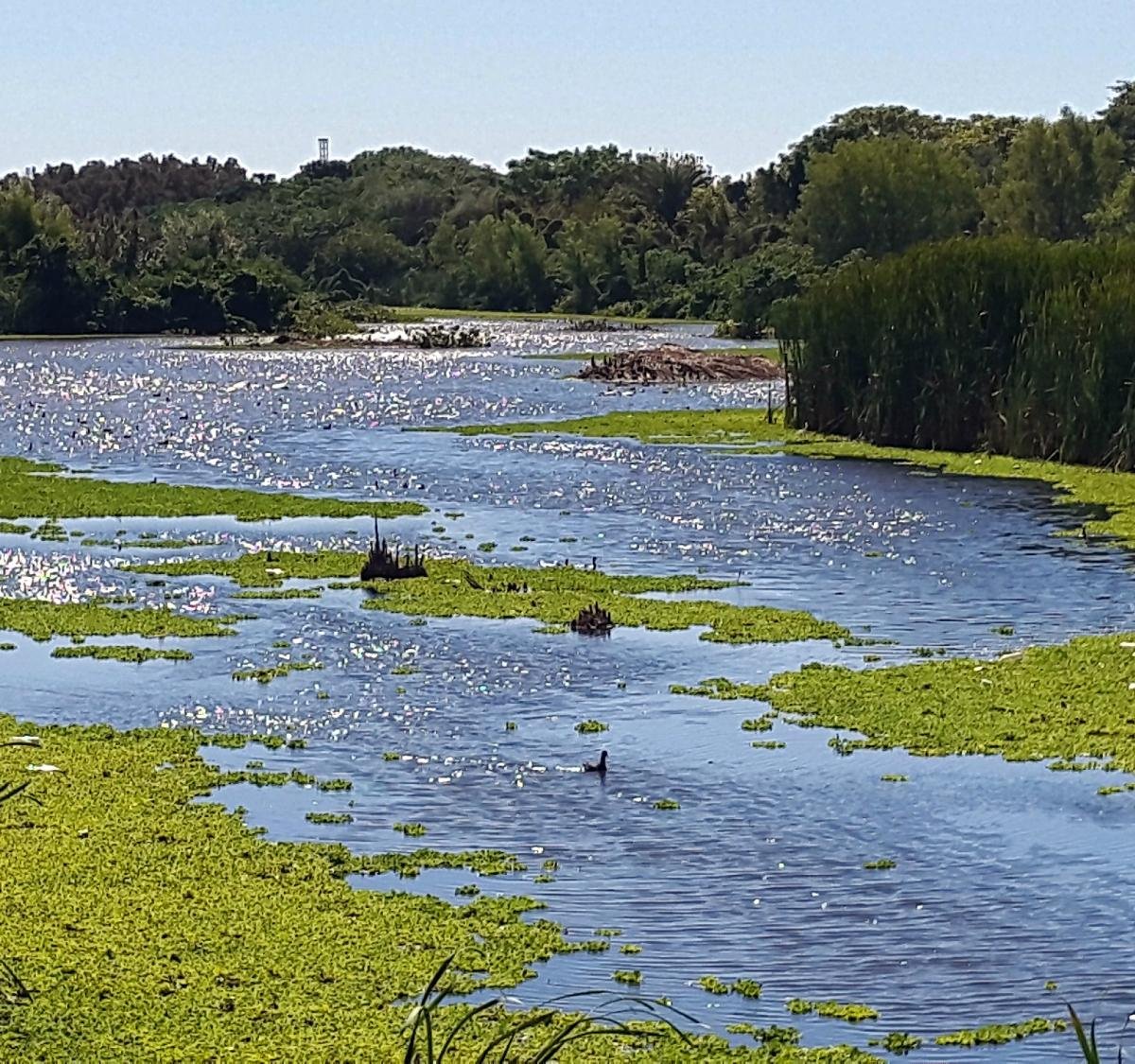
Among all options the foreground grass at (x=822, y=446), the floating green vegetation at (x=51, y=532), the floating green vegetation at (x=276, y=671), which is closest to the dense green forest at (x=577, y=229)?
the foreground grass at (x=822, y=446)

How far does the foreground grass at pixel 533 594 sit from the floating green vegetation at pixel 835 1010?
27.2ft

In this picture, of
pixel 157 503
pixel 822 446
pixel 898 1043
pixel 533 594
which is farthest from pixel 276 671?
pixel 822 446

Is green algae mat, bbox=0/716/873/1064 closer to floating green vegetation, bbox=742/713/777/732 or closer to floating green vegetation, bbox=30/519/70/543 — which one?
floating green vegetation, bbox=742/713/777/732

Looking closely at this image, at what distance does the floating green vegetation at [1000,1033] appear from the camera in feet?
26.5

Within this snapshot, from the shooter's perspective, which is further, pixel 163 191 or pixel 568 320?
pixel 163 191

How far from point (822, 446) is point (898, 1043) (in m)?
25.3

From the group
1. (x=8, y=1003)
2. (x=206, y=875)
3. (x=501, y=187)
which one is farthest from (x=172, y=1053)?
(x=501, y=187)

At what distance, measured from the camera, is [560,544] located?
2312cm

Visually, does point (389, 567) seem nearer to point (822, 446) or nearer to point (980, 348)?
point (980, 348)

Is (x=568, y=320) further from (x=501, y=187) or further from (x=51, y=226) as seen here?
(x=501, y=187)

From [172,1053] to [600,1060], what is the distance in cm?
165

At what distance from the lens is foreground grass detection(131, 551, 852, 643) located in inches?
684

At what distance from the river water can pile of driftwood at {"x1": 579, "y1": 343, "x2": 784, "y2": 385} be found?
22.7 m

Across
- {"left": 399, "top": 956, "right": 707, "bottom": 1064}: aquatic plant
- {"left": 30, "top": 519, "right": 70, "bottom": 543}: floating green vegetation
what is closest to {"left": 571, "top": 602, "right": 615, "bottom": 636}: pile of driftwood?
{"left": 30, "top": 519, "right": 70, "bottom": 543}: floating green vegetation
